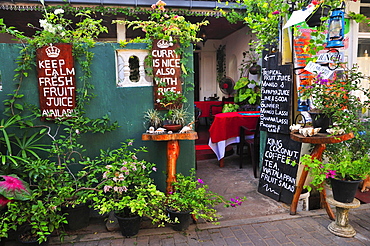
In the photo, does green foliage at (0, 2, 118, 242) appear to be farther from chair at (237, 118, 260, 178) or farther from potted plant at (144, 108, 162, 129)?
chair at (237, 118, 260, 178)

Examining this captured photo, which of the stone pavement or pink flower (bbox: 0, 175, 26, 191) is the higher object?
pink flower (bbox: 0, 175, 26, 191)

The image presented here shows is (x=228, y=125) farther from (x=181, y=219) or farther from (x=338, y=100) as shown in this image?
(x=181, y=219)

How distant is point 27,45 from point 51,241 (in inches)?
85.5

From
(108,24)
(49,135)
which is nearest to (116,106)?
(49,135)

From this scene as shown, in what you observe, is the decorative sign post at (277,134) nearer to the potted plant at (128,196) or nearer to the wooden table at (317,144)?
the wooden table at (317,144)

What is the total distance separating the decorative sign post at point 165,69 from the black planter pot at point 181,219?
126 cm

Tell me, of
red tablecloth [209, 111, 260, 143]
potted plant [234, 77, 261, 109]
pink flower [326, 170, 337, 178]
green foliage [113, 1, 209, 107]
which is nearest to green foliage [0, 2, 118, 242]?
green foliage [113, 1, 209, 107]

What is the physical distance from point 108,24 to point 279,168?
6.25m

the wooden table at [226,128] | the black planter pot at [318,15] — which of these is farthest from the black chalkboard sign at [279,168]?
the black planter pot at [318,15]

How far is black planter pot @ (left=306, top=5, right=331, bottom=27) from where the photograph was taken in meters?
2.92

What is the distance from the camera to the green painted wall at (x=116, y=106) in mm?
3234

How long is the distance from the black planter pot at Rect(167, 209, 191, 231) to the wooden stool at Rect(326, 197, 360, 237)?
1.52 meters

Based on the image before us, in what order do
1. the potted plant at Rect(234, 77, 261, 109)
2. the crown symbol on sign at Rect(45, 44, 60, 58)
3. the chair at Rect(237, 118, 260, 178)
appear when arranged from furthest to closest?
the potted plant at Rect(234, 77, 261, 109) < the chair at Rect(237, 118, 260, 178) < the crown symbol on sign at Rect(45, 44, 60, 58)

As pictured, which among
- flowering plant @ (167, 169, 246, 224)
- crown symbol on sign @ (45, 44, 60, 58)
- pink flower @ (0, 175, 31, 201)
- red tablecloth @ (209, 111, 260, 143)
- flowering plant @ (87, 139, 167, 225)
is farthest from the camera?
red tablecloth @ (209, 111, 260, 143)
